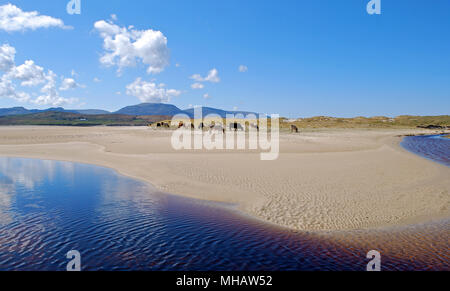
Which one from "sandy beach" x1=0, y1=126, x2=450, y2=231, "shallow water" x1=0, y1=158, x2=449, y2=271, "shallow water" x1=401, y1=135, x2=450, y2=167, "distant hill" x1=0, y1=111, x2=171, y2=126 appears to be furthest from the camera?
"distant hill" x1=0, y1=111, x2=171, y2=126

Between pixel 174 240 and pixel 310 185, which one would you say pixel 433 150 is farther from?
pixel 174 240

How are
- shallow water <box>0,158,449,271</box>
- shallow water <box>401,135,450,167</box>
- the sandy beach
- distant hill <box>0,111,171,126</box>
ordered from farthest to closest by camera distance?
distant hill <box>0,111,171,126</box>, shallow water <box>401,135,450,167</box>, the sandy beach, shallow water <box>0,158,449,271</box>

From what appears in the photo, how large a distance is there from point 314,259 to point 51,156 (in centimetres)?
2411

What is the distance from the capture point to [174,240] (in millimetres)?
7238

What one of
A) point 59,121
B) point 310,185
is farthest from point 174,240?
point 59,121

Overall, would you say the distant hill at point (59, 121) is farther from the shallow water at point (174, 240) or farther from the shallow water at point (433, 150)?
the shallow water at point (174, 240)

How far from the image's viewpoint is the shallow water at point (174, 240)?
612cm

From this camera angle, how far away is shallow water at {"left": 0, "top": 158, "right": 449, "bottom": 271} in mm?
6125

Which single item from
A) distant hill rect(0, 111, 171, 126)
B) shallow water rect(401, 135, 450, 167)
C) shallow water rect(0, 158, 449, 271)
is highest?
distant hill rect(0, 111, 171, 126)

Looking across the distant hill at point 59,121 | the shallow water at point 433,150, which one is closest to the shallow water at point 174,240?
the shallow water at point 433,150

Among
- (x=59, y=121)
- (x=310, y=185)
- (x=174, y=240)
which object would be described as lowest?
(x=174, y=240)

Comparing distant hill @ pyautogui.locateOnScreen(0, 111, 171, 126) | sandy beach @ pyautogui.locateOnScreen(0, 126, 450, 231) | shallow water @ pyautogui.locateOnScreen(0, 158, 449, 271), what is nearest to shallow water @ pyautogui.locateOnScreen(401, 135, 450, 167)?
sandy beach @ pyautogui.locateOnScreen(0, 126, 450, 231)

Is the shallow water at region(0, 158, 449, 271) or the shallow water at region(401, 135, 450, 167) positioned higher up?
the shallow water at region(401, 135, 450, 167)

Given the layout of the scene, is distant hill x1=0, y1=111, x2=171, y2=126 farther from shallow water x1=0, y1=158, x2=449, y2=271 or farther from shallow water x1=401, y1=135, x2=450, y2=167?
shallow water x1=0, y1=158, x2=449, y2=271
